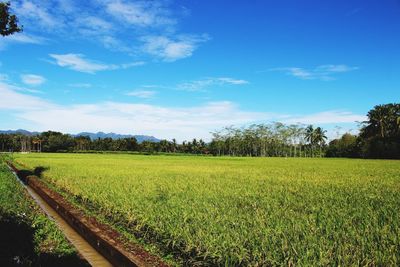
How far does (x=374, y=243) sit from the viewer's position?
5.79 metres

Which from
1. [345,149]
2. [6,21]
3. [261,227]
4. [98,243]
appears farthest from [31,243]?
[345,149]

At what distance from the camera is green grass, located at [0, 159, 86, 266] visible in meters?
5.57

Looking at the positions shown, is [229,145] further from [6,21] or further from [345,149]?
[6,21]

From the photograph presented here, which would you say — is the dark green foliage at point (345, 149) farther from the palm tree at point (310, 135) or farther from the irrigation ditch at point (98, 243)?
the irrigation ditch at point (98, 243)

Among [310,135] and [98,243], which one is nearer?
[98,243]

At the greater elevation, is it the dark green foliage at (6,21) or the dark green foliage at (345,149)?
the dark green foliage at (6,21)

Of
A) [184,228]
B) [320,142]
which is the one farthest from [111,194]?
[320,142]

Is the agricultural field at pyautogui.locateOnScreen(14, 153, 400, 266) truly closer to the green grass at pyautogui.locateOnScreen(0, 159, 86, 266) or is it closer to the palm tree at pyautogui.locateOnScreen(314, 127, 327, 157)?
the green grass at pyautogui.locateOnScreen(0, 159, 86, 266)

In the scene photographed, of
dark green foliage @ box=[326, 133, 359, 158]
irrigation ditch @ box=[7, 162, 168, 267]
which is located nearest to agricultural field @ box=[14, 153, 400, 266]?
irrigation ditch @ box=[7, 162, 168, 267]

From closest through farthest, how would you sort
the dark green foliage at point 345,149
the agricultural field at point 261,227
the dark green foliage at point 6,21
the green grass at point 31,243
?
the agricultural field at point 261,227
the green grass at point 31,243
the dark green foliage at point 6,21
the dark green foliage at point 345,149

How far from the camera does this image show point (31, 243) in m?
6.45

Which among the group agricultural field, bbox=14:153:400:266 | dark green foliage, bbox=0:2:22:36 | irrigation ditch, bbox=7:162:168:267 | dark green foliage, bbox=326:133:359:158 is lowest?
irrigation ditch, bbox=7:162:168:267

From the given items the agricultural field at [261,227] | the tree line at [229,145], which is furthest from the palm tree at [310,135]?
the agricultural field at [261,227]

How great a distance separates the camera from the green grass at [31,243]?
5.57 metres
